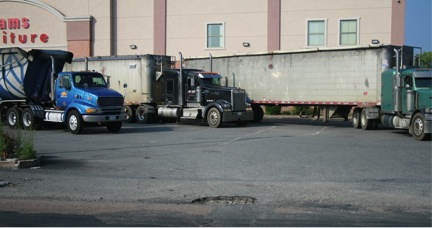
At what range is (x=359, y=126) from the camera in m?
24.1

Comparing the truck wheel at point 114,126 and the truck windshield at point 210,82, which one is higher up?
the truck windshield at point 210,82

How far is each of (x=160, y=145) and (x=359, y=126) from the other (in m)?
11.7

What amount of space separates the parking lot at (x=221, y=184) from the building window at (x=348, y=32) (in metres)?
18.9

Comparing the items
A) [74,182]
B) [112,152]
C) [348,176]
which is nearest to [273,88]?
[112,152]

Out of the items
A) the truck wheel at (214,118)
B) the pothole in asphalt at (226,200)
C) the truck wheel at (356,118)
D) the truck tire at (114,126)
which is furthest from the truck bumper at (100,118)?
the pothole in asphalt at (226,200)

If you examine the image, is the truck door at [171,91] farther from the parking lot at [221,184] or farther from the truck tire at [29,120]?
the parking lot at [221,184]

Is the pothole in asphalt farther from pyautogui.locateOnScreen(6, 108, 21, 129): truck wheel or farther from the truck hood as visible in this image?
pyautogui.locateOnScreen(6, 108, 21, 129): truck wheel

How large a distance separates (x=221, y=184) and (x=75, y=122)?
11.6 meters

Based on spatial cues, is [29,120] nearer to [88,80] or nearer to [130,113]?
[88,80]

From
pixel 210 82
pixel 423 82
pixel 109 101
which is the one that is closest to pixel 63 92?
pixel 109 101

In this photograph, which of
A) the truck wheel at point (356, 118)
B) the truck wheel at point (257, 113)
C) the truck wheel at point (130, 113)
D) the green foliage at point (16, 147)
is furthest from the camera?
the truck wheel at point (257, 113)

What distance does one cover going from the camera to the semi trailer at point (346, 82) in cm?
1980

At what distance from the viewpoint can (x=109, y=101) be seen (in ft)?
66.1

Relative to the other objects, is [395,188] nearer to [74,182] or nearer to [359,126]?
[74,182]
